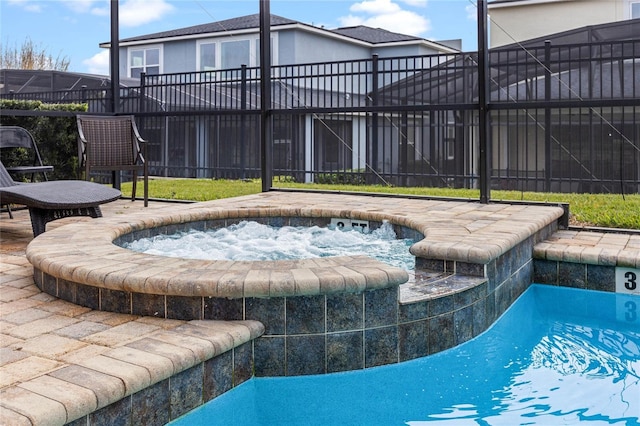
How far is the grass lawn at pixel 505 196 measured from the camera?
574 centimetres

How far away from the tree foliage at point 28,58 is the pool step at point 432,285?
12955 millimetres

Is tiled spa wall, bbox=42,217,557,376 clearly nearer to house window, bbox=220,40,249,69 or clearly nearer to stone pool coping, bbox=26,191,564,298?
stone pool coping, bbox=26,191,564,298

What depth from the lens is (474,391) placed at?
8.21 ft

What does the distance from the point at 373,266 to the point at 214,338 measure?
2.66ft

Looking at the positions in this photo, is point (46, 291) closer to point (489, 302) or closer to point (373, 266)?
point (373, 266)

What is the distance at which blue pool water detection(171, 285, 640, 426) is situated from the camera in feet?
7.31

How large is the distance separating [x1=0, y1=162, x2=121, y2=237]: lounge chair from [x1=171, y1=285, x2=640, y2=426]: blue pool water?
2.32 metres

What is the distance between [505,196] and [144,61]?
42.2 ft

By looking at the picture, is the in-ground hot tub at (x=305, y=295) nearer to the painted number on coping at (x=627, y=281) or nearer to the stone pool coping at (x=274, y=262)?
the stone pool coping at (x=274, y=262)

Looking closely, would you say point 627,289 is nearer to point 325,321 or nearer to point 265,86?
point 325,321

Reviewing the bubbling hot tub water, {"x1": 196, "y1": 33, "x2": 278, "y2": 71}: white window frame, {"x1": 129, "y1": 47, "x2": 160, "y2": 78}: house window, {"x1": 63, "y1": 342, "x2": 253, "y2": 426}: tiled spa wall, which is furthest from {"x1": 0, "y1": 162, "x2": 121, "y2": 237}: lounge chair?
{"x1": 129, "y1": 47, "x2": 160, "y2": 78}: house window

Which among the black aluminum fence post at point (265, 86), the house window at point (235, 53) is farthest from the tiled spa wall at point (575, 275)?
the house window at point (235, 53)

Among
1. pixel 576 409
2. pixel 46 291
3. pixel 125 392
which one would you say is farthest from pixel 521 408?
pixel 46 291

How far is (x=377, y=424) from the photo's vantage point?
2168 mm
